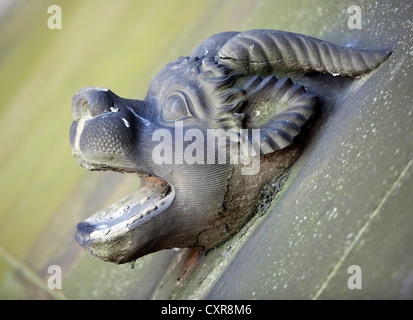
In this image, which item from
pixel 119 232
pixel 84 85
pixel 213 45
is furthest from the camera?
pixel 84 85

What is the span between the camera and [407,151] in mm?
932

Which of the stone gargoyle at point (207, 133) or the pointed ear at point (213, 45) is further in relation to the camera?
the pointed ear at point (213, 45)

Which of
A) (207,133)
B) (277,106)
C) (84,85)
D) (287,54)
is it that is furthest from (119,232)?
(84,85)

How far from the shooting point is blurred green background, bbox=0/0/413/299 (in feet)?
4.59

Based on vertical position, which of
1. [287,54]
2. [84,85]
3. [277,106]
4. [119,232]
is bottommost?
[119,232]

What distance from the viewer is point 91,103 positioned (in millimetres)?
1244

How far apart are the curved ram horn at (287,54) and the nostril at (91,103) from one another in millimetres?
303

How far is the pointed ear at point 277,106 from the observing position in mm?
1199

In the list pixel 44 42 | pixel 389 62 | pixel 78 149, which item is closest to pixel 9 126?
pixel 44 42

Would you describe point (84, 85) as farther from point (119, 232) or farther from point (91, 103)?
point (119, 232)

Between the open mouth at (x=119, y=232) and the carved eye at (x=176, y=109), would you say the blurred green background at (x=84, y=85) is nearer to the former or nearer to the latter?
the open mouth at (x=119, y=232)

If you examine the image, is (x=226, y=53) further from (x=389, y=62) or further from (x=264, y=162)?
(x=389, y=62)

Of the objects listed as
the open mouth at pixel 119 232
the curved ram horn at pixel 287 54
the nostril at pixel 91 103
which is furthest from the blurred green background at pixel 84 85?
the nostril at pixel 91 103

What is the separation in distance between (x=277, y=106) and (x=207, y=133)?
19 centimetres
